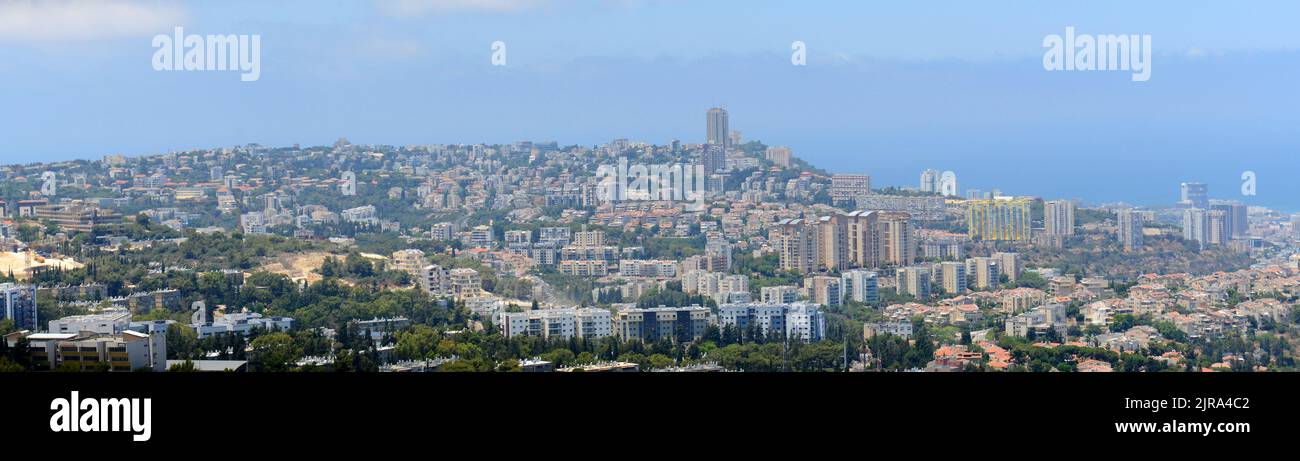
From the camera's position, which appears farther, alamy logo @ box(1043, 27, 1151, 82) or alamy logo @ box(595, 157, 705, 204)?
alamy logo @ box(595, 157, 705, 204)

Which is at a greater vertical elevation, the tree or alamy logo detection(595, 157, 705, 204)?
alamy logo detection(595, 157, 705, 204)
